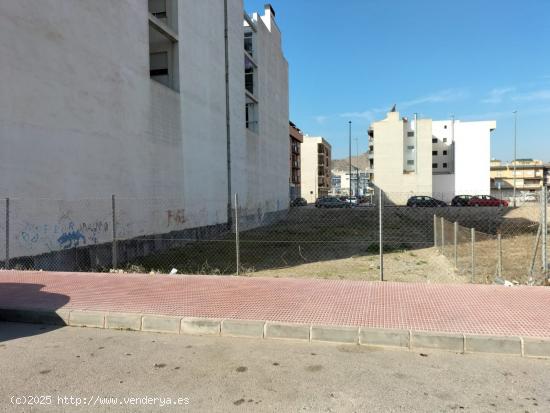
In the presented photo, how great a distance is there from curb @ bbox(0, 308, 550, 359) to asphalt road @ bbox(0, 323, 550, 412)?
16cm

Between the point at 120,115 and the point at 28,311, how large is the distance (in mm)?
10652

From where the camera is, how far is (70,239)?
1316 cm

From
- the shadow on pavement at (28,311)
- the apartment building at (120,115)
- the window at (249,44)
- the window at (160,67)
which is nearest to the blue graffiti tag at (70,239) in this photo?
the apartment building at (120,115)

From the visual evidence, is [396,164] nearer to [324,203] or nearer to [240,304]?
[324,203]

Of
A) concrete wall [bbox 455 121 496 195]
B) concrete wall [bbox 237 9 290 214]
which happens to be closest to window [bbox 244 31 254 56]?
concrete wall [bbox 237 9 290 214]

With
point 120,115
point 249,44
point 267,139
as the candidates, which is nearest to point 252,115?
point 267,139

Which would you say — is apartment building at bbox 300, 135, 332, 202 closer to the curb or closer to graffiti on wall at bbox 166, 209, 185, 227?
graffiti on wall at bbox 166, 209, 185, 227

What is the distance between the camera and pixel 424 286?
782 cm

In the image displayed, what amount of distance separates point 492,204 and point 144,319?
52.3m

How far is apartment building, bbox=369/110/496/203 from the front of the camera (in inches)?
3127

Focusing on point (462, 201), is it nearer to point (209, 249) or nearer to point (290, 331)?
point (209, 249)

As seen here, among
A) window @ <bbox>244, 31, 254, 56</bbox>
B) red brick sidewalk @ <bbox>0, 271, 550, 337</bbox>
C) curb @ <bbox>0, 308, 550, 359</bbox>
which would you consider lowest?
curb @ <bbox>0, 308, 550, 359</bbox>

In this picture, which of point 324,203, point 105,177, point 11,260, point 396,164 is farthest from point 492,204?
point 11,260

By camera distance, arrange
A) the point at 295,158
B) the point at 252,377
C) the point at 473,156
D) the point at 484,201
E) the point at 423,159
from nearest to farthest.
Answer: the point at 252,377 < the point at 484,201 < the point at 423,159 < the point at 473,156 < the point at 295,158
